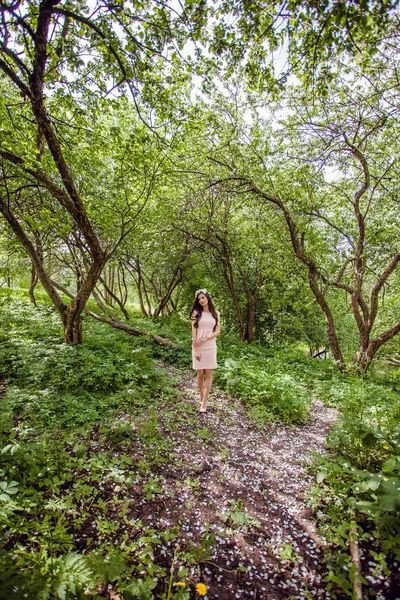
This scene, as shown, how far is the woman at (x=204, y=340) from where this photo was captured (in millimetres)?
5363

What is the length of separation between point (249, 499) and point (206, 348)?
2544 millimetres

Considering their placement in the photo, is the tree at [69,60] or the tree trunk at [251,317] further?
the tree trunk at [251,317]

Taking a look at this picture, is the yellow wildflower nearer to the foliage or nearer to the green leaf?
the green leaf

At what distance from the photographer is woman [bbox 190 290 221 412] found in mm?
5363

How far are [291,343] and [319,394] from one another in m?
8.01

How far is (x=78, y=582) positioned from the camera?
195 centimetres

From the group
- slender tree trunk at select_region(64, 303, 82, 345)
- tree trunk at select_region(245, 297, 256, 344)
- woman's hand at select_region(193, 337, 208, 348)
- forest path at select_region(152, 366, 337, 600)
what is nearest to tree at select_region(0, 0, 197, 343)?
slender tree trunk at select_region(64, 303, 82, 345)

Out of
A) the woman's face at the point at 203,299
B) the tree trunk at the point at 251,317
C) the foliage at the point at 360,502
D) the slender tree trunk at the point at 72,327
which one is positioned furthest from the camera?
the tree trunk at the point at 251,317

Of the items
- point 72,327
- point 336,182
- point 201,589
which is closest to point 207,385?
point 201,589

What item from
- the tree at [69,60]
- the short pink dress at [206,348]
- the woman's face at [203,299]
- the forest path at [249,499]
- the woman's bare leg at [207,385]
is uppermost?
the tree at [69,60]

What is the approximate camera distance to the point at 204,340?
209 inches

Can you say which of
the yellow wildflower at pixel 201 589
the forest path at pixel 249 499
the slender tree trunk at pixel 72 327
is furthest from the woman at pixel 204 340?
the slender tree trunk at pixel 72 327

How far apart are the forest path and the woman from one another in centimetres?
63

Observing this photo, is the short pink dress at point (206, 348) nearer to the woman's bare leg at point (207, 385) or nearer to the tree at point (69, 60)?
the woman's bare leg at point (207, 385)
